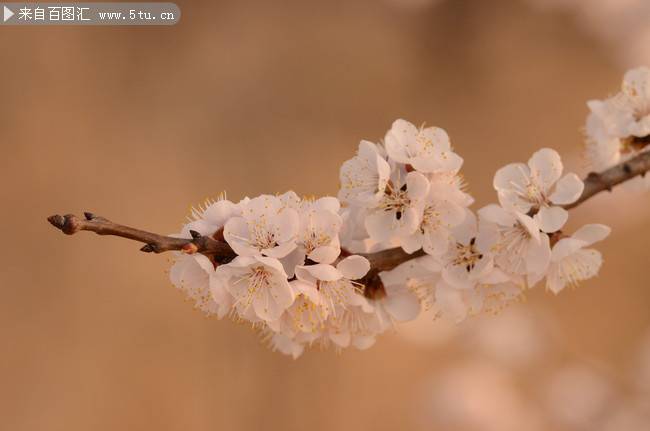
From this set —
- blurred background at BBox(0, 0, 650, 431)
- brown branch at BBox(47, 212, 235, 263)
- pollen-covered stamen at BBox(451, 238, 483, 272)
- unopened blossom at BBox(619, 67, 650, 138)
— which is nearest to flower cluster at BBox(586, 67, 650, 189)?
unopened blossom at BBox(619, 67, 650, 138)

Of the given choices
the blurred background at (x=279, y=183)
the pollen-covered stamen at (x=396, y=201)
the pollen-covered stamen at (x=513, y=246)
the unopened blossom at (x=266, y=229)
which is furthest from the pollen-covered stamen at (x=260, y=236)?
the blurred background at (x=279, y=183)

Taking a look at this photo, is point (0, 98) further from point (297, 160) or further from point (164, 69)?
point (297, 160)

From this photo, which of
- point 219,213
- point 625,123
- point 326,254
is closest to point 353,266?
point 326,254

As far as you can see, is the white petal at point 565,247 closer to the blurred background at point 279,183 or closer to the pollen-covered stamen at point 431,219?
the pollen-covered stamen at point 431,219

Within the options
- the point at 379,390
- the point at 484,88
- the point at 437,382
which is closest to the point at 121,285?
the point at 379,390

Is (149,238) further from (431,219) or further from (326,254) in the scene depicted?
(431,219)
